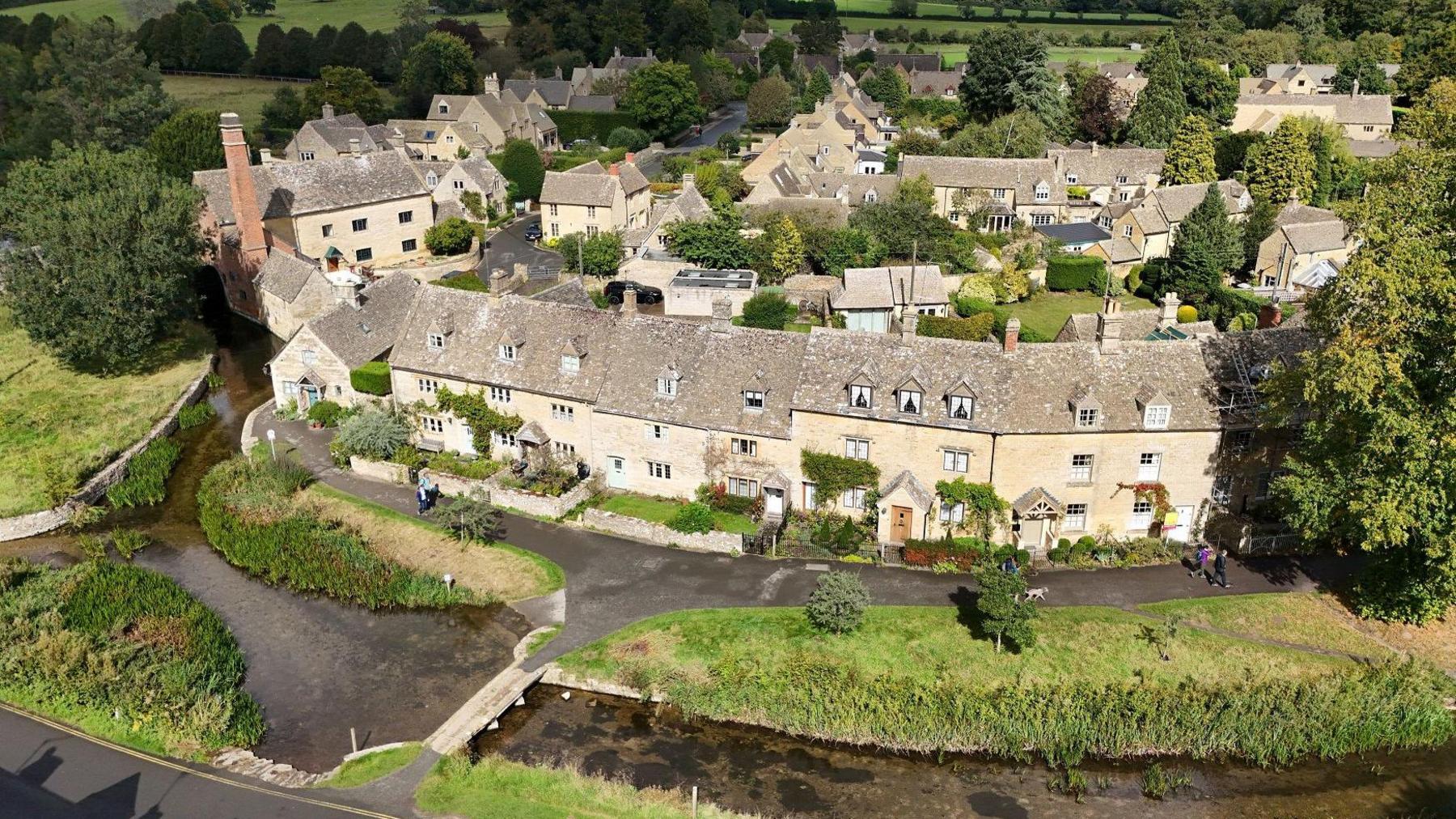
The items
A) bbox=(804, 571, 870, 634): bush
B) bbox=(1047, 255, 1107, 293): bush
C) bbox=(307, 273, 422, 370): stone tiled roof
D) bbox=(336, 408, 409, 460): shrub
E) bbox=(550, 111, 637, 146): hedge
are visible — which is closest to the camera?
bbox=(804, 571, 870, 634): bush

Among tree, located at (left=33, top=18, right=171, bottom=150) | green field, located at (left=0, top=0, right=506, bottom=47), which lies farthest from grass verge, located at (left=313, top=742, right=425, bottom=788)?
green field, located at (left=0, top=0, right=506, bottom=47)

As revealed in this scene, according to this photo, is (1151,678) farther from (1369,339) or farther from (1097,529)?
(1369,339)

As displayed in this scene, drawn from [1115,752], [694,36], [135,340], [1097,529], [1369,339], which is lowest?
[1115,752]

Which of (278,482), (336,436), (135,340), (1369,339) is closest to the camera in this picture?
(1369,339)

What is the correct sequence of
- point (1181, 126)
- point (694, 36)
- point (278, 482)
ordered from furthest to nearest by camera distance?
point (694, 36) < point (1181, 126) < point (278, 482)

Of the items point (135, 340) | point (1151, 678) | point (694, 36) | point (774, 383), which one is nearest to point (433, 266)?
point (135, 340)

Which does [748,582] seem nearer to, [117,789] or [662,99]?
[117,789]

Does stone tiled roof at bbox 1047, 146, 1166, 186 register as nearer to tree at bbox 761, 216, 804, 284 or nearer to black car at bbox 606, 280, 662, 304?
tree at bbox 761, 216, 804, 284
